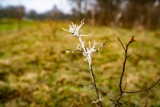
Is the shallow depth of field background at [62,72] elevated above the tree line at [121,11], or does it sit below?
below

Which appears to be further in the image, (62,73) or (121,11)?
(121,11)

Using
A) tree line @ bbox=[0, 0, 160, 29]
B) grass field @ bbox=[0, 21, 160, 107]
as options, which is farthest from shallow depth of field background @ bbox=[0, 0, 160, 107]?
tree line @ bbox=[0, 0, 160, 29]

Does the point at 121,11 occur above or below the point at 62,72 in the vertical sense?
above

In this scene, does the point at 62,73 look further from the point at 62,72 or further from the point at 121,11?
the point at 121,11

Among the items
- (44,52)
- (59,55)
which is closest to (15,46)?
(44,52)

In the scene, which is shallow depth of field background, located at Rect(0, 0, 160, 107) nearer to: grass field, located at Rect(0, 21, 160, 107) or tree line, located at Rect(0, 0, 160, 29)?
grass field, located at Rect(0, 21, 160, 107)

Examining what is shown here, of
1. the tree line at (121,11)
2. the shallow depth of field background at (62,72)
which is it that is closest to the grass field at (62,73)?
the shallow depth of field background at (62,72)

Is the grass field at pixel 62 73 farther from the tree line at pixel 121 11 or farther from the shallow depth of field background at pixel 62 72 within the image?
the tree line at pixel 121 11

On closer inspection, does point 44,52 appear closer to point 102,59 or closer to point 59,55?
point 59,55

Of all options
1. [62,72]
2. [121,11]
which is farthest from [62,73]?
[121,11]
